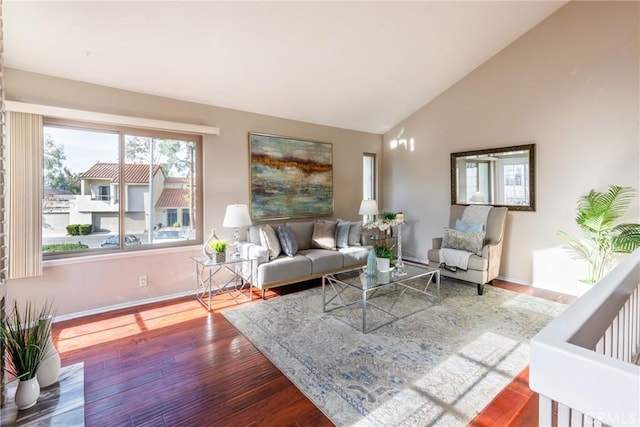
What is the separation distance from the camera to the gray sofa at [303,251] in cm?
378

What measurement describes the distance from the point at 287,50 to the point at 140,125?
6.19 ft

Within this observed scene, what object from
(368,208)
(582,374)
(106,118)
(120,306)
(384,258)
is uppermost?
(106,118)

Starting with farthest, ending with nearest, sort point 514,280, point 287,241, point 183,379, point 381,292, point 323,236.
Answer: point 323,236
point 514,280
point 287,241
point 381,292
point 183,379

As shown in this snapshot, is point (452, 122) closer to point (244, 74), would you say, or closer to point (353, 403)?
point (244, 74)

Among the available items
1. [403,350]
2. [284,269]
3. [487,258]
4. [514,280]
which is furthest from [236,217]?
[514,280]

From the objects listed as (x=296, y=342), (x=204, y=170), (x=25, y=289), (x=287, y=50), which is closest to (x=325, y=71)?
(x=287, y=50)

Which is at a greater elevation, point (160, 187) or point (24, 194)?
point (160, 187)

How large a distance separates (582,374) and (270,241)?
3566 millimetres

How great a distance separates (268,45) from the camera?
3.24 m

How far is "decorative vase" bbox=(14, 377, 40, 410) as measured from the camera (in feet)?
5.50

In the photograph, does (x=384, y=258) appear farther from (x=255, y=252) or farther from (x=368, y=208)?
(x=368, y=208)

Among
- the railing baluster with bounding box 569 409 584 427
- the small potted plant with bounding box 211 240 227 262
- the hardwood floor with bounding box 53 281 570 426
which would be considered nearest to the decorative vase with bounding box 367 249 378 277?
the hardwood floor with bounding box 53 281 570 426

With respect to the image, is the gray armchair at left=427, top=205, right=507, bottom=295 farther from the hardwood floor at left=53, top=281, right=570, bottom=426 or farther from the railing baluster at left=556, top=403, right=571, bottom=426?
the railing baluster at left=556, top=403, right=571, bottom=426

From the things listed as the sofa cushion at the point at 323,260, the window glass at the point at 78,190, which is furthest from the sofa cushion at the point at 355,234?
the window glass at the point at 78,190
